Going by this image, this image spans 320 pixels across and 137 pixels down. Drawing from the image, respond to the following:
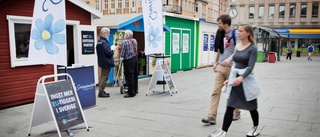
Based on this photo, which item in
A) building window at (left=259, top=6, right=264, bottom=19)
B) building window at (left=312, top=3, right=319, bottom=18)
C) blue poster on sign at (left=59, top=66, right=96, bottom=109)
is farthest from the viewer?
building window at (left=259, top=6, right=264, bottom=19)

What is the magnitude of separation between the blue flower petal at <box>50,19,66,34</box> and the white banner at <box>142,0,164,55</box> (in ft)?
10.6

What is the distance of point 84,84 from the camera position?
625 cm

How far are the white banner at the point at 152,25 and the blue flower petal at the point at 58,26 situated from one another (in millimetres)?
3224

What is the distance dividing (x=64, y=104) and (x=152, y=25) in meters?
4.02

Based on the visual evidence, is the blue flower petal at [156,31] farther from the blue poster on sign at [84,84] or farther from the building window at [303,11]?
the building window at [303,11]

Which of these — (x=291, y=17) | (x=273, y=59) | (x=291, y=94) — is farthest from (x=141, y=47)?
(x=291, y=17)

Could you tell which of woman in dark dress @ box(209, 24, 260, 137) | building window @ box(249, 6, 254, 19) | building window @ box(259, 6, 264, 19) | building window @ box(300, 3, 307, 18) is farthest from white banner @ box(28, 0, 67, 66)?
building window @ box(249, 6, 254, 19)

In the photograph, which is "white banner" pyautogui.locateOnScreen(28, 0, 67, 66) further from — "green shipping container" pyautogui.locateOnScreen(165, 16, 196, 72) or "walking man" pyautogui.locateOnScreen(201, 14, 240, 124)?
"green shipping container" pyautogui.locateOnScreen(165, 16, 196, 72)

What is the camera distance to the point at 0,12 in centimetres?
631

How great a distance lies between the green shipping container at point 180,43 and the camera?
1372cm

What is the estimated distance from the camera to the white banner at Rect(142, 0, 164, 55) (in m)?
7.64

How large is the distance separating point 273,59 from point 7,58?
20368 millimetres

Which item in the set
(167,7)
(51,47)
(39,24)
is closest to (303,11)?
(167,7)

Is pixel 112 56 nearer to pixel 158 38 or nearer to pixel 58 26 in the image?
pixel 158 38
